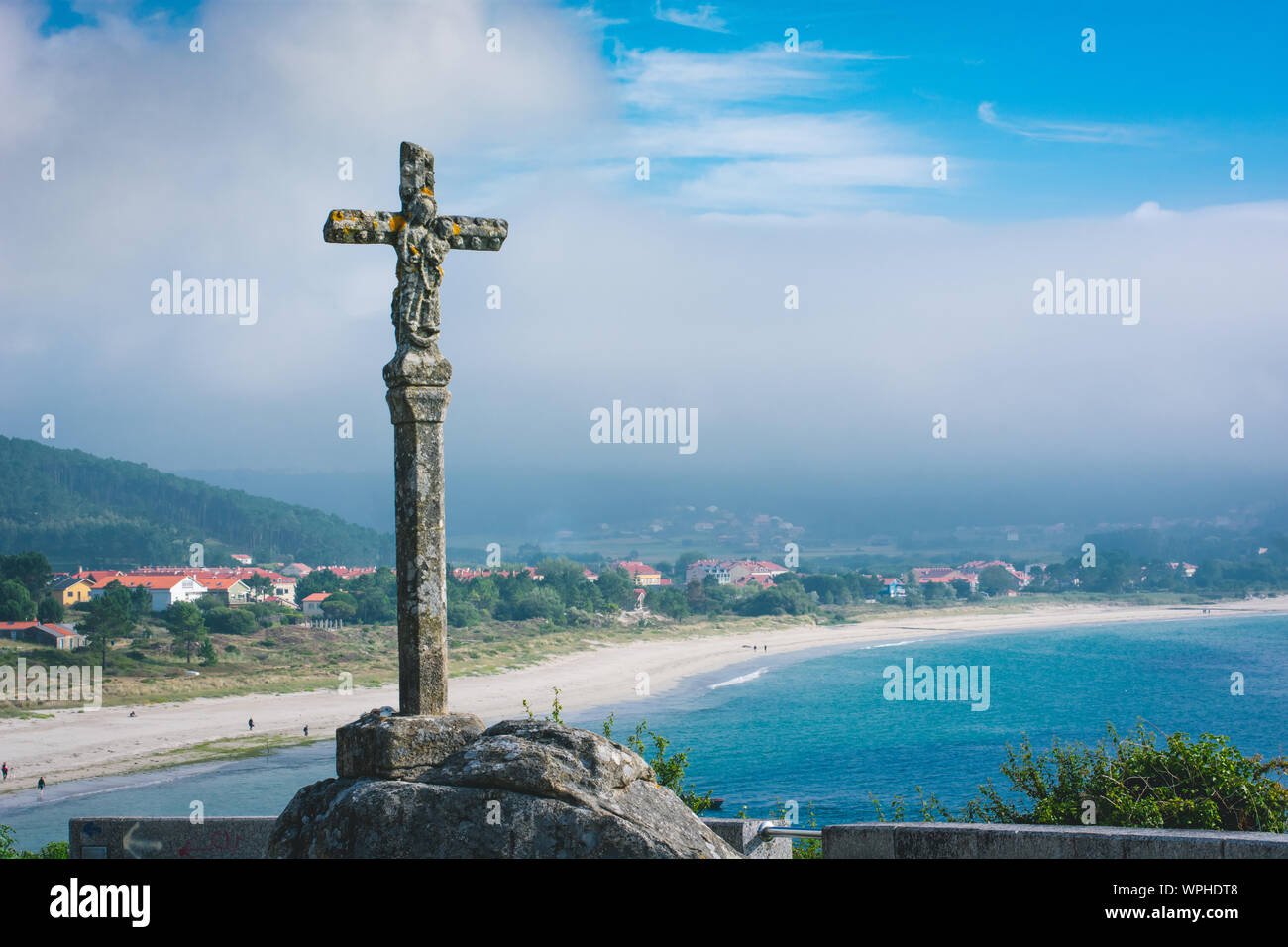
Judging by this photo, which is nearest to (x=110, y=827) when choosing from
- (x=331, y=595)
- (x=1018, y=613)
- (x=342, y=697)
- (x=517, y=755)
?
(x=517, y=755)

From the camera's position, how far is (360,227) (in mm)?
9273

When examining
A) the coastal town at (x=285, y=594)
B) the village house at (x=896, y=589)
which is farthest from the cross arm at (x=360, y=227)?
the village house at (x=896, y=589)

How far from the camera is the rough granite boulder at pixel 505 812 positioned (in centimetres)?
720

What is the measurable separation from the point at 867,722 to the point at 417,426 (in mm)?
68943

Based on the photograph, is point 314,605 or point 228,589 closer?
point 314,605

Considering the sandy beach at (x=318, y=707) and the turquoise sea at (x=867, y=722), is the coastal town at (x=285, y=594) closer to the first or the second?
the sandy beach at (x=318, y=707)

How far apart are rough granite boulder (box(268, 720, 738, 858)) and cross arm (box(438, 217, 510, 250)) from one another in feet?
14.3

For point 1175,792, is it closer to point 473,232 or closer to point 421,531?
point 421,531

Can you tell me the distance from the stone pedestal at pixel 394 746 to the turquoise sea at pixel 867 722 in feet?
111

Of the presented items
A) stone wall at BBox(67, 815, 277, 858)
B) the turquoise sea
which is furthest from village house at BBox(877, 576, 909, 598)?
stone wall at BBox(67, 815, 277, 858)

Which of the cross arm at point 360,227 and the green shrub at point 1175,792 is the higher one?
the cross arm at point 360,227

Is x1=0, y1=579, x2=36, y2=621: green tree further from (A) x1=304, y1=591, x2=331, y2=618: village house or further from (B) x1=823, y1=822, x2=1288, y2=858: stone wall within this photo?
(B) x1=823, y1=822, x2=1288, y2=858: stone wall

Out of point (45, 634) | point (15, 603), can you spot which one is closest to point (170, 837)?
point (45, 634)
